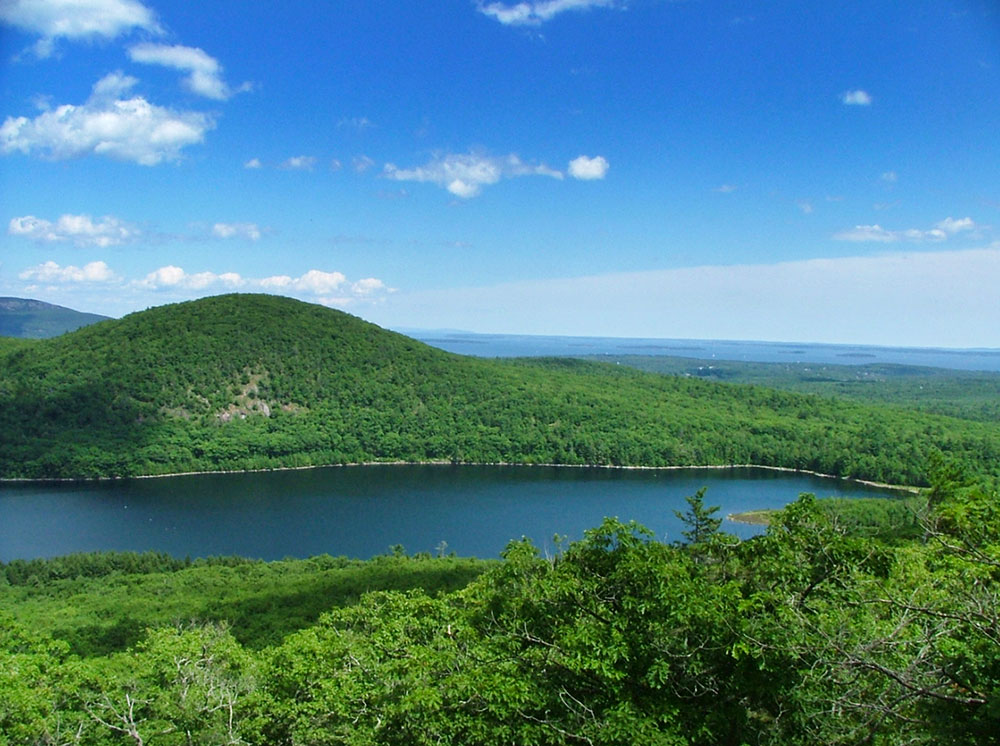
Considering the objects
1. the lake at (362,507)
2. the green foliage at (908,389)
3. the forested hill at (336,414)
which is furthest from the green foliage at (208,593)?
the green foliage at (908,389)

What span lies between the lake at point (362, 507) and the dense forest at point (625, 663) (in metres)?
30.1

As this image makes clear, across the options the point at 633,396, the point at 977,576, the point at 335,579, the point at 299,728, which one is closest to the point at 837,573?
the point at 977,576

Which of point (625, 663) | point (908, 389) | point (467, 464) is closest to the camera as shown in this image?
point (625, 663)

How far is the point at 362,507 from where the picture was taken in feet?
164

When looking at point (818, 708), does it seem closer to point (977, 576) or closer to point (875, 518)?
point (977, 576)

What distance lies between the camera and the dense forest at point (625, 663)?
5.38 meters

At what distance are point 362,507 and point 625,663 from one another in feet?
146

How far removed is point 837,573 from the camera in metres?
7.65

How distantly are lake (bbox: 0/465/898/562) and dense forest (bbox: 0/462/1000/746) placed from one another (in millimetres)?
30127

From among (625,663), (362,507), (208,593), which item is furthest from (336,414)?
(625,663)

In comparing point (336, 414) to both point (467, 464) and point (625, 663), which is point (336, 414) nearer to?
point (467, 464)

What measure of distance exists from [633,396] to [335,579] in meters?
65.4

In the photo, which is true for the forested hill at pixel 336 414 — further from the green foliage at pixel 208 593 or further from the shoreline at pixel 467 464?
the green foliage at pixel 208 593

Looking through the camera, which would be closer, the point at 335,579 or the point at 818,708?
the point at 818,708
